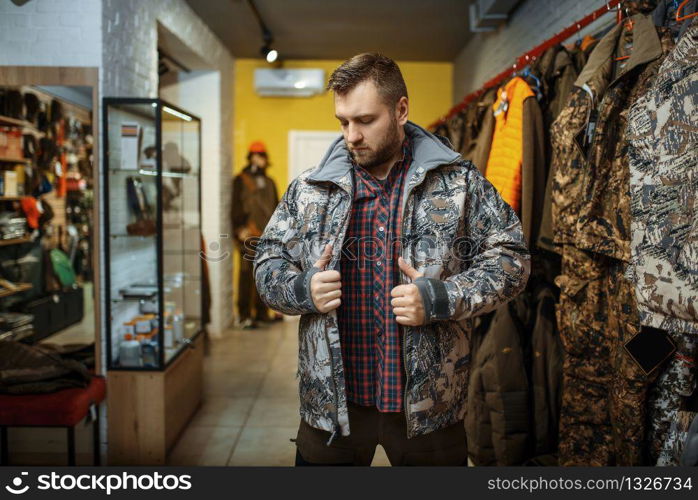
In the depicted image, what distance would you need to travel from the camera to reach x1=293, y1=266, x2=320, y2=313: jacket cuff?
1.33 meters

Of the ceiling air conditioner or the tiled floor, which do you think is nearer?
the tiled floor

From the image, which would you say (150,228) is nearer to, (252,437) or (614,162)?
(252,437)

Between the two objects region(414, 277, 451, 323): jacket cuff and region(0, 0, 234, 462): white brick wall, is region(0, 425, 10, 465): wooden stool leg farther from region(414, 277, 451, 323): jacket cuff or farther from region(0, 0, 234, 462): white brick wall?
region(414, 277, 451, 323): jacket cuff

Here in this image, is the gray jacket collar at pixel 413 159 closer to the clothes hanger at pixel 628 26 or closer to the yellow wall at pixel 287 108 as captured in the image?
the clothes hanger at pixel 628 26

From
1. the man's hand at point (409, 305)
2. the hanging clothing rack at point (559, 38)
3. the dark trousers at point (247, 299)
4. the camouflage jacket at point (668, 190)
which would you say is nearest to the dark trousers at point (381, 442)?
the man's hand at point (409, 305)

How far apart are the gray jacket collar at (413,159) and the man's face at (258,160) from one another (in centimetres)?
497

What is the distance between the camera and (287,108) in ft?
22.1

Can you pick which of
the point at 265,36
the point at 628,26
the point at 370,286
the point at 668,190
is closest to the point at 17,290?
the point at 265,36

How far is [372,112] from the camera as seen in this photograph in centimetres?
139

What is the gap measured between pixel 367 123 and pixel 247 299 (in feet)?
16.8

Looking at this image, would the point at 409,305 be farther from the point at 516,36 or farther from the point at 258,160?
the point at 258,160

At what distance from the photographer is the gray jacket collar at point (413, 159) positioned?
1433mm

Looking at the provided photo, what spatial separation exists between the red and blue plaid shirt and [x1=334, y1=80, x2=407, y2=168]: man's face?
0.09 metres

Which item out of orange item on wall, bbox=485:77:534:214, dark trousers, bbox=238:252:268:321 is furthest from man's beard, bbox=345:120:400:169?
dark trousers, bbox=238:252:268:321
